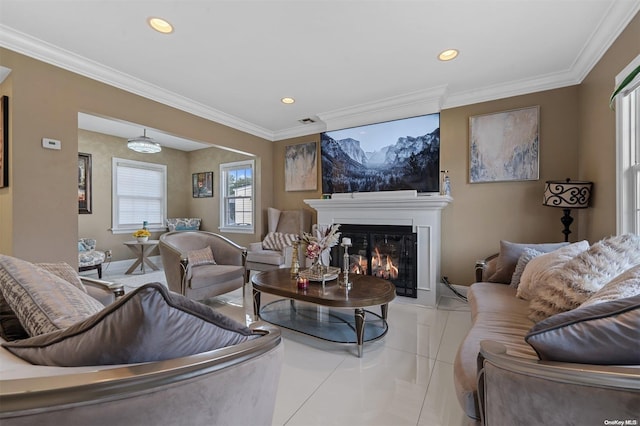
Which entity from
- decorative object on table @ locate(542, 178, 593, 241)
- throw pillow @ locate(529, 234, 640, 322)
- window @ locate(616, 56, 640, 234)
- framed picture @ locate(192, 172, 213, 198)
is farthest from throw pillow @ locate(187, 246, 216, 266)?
window @ locate(616, 56, 640, 234)

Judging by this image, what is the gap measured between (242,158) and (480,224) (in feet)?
14.7

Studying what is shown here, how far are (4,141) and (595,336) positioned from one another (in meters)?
4.02

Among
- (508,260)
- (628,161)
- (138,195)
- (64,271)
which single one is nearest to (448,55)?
(628,161)

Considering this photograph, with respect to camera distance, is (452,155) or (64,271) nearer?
(64,271)

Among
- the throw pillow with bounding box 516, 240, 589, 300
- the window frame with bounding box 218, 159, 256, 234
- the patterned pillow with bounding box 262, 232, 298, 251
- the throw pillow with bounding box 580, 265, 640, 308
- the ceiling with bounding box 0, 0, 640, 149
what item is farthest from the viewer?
the window frame with bounding box 218, 159, 256, 234

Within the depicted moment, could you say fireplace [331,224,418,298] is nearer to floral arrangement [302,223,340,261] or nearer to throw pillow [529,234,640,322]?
floral arrangement [302,223,340,261]

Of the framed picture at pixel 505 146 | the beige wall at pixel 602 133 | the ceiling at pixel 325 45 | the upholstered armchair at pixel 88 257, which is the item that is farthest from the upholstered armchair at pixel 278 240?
the beige wall at pixel 602 133

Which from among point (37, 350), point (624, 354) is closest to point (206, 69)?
point (37, 350)

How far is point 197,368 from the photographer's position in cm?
59

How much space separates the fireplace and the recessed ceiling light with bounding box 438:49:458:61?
6.08 feet

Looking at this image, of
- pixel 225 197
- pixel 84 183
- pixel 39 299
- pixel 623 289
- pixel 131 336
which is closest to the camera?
pixel 131 336

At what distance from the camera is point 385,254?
3.53 metres

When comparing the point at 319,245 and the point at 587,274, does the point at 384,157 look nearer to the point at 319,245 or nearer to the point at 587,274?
the point at 319,245

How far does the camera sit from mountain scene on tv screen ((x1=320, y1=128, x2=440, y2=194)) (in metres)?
3.41
